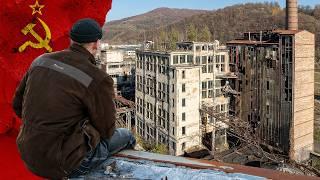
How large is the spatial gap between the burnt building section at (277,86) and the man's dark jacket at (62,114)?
62.8ft

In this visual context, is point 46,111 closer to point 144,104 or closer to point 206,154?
point 206,154

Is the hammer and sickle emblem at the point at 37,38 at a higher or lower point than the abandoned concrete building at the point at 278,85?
higher

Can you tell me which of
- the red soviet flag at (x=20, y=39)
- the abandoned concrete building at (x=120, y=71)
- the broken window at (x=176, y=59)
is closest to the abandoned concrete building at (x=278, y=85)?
the broken window at (x=176, y=59)

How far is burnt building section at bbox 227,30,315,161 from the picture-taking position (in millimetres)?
20188

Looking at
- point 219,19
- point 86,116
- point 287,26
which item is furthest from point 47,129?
point 219,19

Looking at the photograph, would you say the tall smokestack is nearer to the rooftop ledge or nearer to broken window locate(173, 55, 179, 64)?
broken window locate(173, 55, 179, 64)

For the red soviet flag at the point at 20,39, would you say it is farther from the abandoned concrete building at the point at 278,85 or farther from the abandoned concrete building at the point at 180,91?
the abandoned concrete building at the point at 278,85

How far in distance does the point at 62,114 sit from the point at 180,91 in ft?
62.0

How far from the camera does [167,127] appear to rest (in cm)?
2159

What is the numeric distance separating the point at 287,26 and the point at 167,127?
9.62 metres

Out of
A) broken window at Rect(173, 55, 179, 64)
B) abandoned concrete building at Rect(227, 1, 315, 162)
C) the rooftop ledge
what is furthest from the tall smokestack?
the rooftop ledge

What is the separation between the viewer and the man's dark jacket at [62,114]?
1.67 metres

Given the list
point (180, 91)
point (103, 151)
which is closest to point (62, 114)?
point (103, 151)

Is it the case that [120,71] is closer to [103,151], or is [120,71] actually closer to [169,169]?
[103,151]
